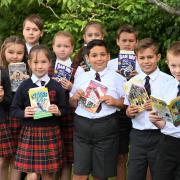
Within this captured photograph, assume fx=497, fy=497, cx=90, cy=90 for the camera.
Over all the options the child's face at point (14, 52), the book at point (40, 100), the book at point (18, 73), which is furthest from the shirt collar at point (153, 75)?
the child's face at point (14, 52)

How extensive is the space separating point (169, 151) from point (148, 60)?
86 cm

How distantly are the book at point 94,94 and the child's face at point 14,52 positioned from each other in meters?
0.83

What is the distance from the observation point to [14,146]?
4.90 metres

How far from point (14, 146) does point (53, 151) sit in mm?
491

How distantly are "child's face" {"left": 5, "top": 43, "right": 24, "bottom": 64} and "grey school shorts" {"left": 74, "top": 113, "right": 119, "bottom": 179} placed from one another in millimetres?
859

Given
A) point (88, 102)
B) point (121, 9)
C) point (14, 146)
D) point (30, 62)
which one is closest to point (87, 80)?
point (88, 102)

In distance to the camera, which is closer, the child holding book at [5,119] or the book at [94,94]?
the book at [94,94]

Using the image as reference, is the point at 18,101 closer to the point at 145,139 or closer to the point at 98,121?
the point at 98,121

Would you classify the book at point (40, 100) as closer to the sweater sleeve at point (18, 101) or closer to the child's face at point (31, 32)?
the sweater sleeve at point (18, 101)

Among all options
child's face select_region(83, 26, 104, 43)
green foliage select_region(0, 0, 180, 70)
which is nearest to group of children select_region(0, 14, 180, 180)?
child's face select_region(83, 26, 104, 43)

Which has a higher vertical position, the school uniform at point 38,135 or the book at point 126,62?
the book at point 126,62

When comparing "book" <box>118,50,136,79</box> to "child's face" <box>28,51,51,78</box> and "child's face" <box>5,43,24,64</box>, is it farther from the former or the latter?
"child's face" <box>5,43,24,64</box>

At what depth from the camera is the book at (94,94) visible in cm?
457

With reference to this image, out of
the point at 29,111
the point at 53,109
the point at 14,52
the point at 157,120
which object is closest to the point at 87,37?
the point at 14,52
